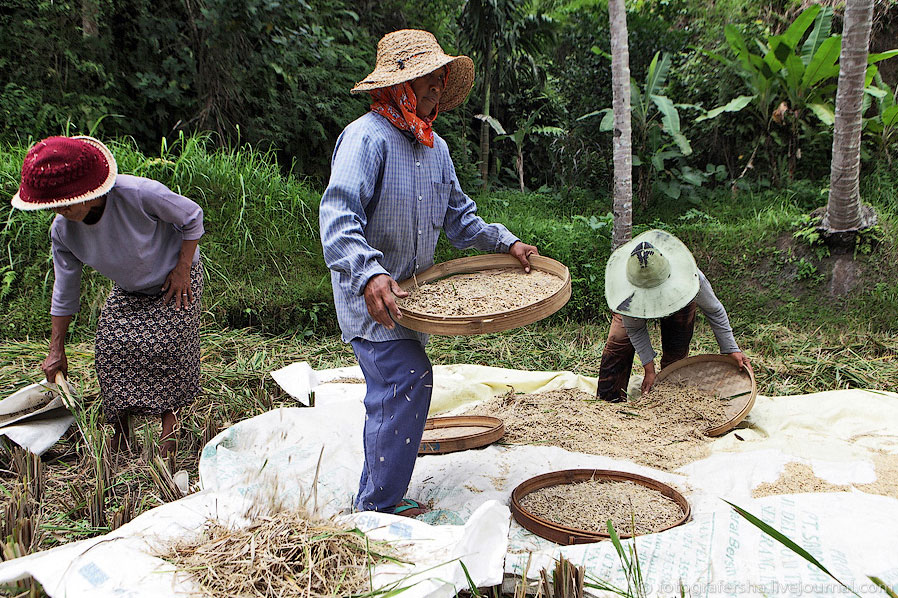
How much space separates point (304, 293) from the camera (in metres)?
4.75

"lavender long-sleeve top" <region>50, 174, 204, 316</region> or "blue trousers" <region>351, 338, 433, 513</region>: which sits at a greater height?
"lavender long-sleeve top" <region>50, 174, 204, 316</region>

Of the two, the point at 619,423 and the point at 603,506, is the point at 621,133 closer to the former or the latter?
the point at 619,423

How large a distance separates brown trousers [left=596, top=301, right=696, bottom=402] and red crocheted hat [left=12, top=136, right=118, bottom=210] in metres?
2.40

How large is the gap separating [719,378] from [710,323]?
29cm

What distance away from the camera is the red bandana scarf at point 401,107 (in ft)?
7.09

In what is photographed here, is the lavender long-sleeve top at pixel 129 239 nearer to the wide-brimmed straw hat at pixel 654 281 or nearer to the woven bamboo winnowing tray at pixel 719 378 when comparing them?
the wide-brimmed straw hat at pixel 654 281

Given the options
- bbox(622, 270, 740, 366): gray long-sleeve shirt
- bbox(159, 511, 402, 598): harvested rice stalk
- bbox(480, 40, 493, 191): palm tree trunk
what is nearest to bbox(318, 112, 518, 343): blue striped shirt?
bbox(159, 511, 402, 598): harvested rice stalk

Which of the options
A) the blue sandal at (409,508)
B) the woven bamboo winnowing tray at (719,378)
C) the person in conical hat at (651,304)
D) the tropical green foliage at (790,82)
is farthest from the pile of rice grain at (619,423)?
the tropical green foliage at (790,82)

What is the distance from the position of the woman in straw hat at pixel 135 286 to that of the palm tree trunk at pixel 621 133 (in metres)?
3.31

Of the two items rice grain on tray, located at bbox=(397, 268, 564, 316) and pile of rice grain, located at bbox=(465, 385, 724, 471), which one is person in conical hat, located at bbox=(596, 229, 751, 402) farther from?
rice grain on tray, located at bbox=(397, 268, 564, 316)

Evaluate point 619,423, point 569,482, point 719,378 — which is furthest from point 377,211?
point 719,378

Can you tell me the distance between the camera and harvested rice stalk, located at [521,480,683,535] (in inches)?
83.4

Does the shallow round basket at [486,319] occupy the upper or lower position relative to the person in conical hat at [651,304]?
upper

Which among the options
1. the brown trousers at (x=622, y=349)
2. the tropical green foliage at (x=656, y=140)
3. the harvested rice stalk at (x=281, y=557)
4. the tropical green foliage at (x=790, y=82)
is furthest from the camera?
the tropical green foliage at (x=656, y=140)
